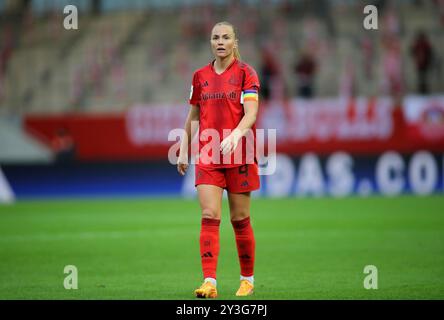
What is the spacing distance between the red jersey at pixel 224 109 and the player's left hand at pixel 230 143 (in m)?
0.36

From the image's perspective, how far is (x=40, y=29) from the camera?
28828 millimetres

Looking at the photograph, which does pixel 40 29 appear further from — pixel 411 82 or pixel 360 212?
pixel 360 212

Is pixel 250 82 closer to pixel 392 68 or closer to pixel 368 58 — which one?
pixel 392 68

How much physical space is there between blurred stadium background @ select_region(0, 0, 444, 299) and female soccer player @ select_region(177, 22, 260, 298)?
3548mm

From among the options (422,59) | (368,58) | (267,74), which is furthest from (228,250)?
(368,58)

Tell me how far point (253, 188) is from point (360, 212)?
1003cm

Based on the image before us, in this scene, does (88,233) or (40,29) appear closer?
(88,233)

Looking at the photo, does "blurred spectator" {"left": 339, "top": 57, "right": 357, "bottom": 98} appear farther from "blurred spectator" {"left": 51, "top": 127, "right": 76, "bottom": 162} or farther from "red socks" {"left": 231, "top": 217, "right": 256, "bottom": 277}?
"red socks" {"left": 231, "top": 217, "right": 256, "bottom": 277}

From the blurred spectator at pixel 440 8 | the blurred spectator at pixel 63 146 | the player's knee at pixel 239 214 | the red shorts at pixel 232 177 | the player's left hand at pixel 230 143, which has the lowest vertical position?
the player's knee at pixel 239 214

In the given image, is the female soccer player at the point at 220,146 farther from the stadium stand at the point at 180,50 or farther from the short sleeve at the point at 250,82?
the stadium stand at the point at 180,50

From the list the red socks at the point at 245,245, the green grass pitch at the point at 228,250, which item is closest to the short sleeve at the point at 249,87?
the red socks at the point at 245,245

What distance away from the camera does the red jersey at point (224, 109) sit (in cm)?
820

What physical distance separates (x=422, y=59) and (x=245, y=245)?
1680 cm
